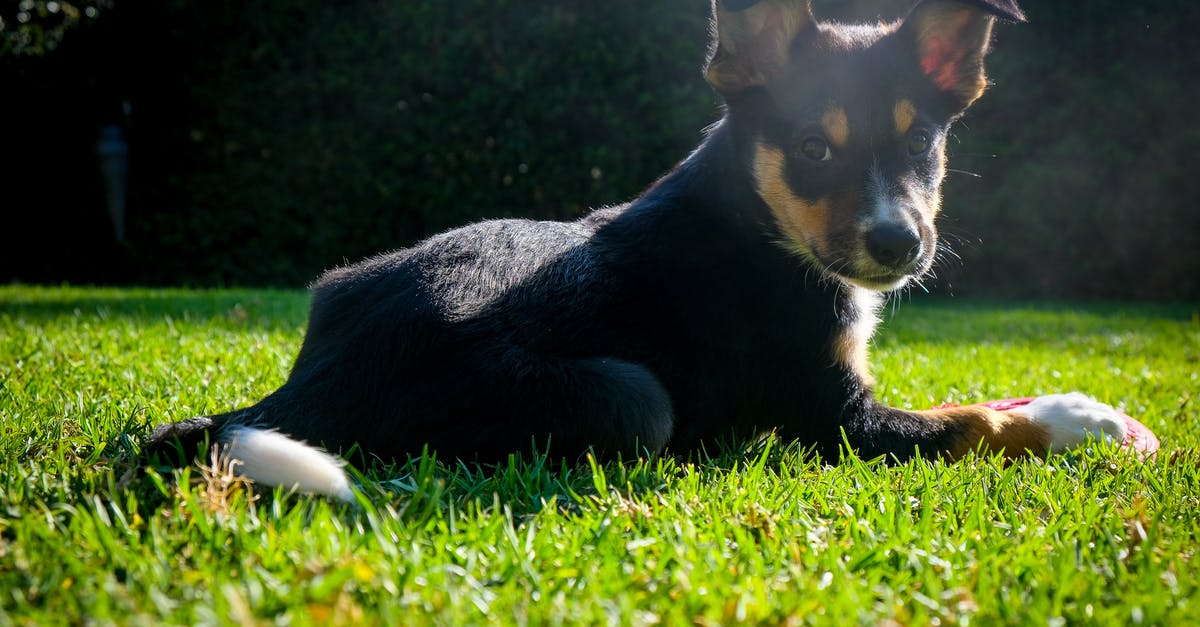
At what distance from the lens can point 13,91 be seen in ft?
34.8

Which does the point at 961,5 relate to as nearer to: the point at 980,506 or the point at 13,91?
the point at 980,506

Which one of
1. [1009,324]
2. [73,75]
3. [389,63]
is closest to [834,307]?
[1009,324]

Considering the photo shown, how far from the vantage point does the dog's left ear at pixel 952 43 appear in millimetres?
3686

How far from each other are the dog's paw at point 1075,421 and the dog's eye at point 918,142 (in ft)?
3.59

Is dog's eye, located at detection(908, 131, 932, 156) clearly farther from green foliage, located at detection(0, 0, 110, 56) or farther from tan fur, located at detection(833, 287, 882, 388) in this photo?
green foliage, located at detection(0, 0, 110, 56)

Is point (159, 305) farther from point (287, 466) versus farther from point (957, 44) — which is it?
point (957, 44)

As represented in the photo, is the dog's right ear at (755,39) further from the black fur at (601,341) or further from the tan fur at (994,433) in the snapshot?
the tan fur at (994,433)

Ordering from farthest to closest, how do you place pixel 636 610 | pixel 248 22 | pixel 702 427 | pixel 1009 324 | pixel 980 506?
pixel 248 22 → pixel 1009 324 → pixel 702 427 → pixel 980 506 → pixel 636 610

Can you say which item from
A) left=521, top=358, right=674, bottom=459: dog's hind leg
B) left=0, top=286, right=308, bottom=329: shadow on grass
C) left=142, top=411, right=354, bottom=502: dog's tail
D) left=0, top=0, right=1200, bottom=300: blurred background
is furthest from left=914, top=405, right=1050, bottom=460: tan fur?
left=0, top=0, right=1200, bottom=300: blurred background

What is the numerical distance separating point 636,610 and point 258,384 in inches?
115

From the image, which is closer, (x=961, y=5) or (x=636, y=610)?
(x=636, y=610)

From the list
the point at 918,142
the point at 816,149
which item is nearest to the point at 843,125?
the point at 816,149

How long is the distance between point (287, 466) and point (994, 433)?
8.31 feet

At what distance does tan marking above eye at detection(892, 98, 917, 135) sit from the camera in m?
3.47
